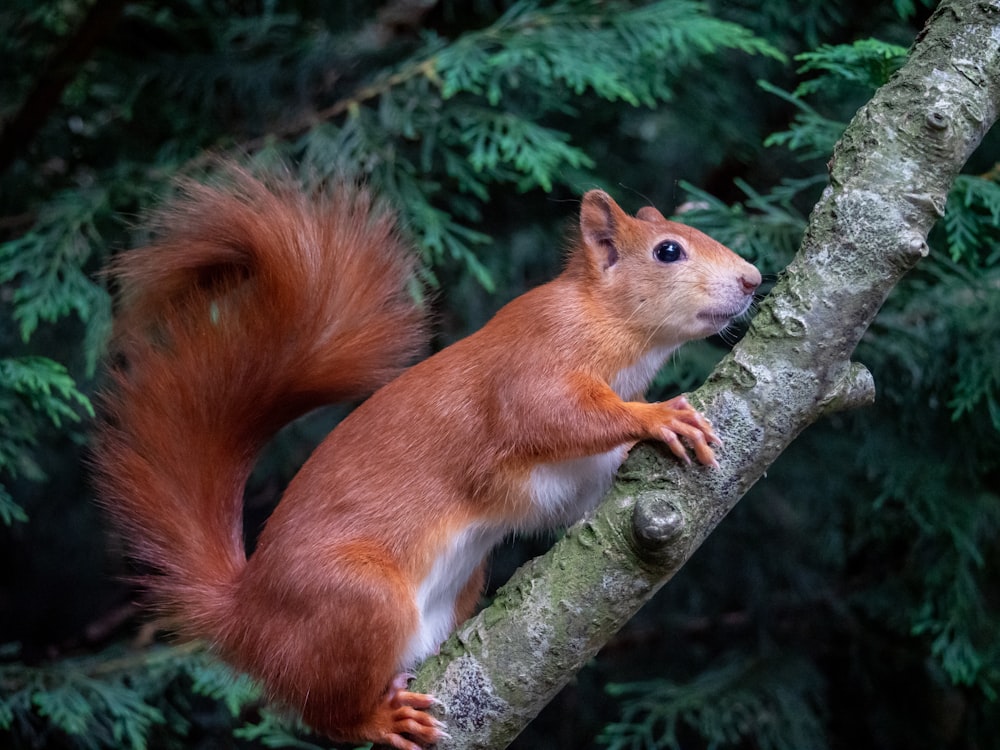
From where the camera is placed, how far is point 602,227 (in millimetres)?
1396

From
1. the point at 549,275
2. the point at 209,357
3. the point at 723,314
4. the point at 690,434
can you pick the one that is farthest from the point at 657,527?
the point at 549,275

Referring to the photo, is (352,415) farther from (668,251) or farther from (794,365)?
(794,365)

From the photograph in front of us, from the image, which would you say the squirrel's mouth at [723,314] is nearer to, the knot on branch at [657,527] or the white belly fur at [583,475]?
the white belly fur at [583,475]

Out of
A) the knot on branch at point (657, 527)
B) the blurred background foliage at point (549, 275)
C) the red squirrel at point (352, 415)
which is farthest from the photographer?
the blurred background foliage at point (549, 275)

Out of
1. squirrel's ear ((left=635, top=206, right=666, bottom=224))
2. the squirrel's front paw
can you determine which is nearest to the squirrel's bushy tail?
squirrel's ear ((left=635, top=206, right=666, bottom=224))

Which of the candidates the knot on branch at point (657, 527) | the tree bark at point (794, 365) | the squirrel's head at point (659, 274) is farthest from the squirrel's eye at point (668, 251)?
the knot on branch at point (657, 527)

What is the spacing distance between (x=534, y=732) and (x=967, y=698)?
1.00 m

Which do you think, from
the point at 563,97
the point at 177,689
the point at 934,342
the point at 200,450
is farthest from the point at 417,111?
the point at 177,689

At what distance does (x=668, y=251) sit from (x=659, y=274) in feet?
0.12

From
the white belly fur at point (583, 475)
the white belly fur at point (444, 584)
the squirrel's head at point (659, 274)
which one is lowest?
the white belly fur at point (444, 584)

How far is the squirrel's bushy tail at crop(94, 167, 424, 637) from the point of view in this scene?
1374mm

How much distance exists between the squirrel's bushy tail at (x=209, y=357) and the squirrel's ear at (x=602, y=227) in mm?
322

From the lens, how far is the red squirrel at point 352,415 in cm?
124

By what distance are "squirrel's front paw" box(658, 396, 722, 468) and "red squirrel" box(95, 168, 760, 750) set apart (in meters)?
0.11
